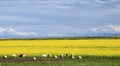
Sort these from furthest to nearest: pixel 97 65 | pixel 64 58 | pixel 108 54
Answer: pixel 108 54, pixel 64 58, pixel 97 65

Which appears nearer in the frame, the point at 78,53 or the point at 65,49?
the point at 78,53

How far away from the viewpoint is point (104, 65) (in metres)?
23.4

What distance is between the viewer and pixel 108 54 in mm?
33125

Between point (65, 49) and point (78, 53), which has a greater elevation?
point (78, 53)

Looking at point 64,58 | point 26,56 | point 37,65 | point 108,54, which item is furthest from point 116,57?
point 37,65

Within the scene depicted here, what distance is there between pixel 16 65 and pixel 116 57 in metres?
11.1

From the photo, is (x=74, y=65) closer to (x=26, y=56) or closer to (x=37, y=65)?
(x=37, y=65)

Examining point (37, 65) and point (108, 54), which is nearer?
point (37, 65)

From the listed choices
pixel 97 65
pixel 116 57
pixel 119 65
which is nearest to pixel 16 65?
pixel 97 65

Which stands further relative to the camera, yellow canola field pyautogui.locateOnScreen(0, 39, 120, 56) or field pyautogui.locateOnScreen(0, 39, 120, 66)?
yellow canola field pyautogui.locateOnScreen(0, 39, 120, 56)

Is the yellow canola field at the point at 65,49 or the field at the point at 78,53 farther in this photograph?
the yellow canola field at the point at 65,49

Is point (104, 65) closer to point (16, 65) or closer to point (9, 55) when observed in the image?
point (16, 65)

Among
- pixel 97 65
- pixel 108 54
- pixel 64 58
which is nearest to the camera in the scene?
pixel 97 65

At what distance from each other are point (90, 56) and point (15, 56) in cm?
679
